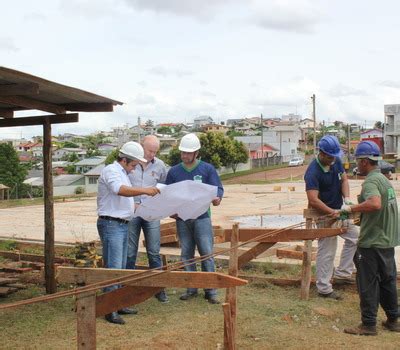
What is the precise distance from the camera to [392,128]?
77875mm

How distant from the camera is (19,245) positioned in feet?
35.4

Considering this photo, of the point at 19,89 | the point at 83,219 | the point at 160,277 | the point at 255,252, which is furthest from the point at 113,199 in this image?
the point at 83,219

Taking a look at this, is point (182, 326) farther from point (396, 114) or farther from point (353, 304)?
point (396, 114)

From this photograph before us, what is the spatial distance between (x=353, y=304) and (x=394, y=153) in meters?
72.5

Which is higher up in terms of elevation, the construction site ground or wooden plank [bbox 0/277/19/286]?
wooden plank [bbox 0/277/19/286]

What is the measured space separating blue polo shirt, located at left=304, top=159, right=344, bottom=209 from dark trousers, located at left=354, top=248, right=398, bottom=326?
1.24 meters

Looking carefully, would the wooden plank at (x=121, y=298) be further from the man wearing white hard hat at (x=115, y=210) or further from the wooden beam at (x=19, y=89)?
the wooden beam at (x=19, y=89)

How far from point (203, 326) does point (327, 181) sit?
227 cm

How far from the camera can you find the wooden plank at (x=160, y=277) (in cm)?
373

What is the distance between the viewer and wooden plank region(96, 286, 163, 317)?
4.11 meters

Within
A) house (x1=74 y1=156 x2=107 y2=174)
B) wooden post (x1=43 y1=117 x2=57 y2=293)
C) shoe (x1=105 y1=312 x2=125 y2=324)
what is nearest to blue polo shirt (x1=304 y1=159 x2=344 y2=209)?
shoe (x1=105 y1=312 x2=125 y2=324)

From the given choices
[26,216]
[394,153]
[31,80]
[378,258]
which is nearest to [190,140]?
[31,80]

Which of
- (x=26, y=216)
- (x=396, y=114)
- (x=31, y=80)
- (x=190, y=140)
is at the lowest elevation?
(x=26, y=216)

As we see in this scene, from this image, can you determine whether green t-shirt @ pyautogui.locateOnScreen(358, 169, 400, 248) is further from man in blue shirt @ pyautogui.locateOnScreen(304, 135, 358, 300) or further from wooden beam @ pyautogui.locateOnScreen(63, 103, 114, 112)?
wooden beam @ pyautogui.locateOnScreen(63, 103, 114, 112)
